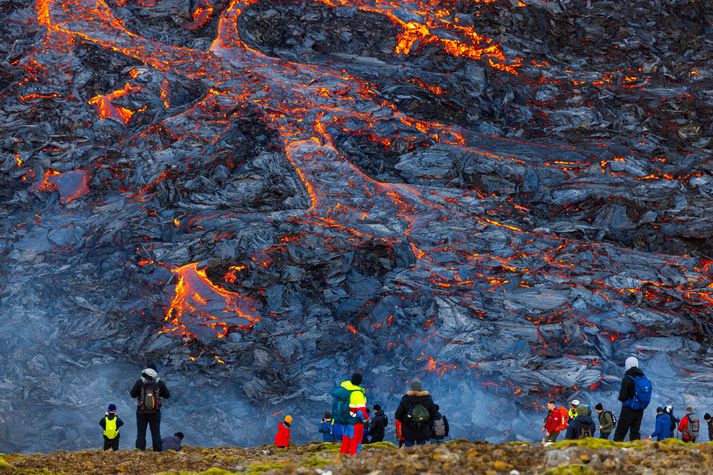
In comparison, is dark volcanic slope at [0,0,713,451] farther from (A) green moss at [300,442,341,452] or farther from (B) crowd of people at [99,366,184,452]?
(B) crowd of people at [99,366,184,452]

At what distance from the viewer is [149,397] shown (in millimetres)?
14453

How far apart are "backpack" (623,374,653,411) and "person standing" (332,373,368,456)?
204 inches

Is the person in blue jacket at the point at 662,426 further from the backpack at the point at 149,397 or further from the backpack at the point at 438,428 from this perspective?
the backpack at the point at 149,397

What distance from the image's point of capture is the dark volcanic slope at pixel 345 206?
28.8 m

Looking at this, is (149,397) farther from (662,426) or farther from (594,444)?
(662,426)

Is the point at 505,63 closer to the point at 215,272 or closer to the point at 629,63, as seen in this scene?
the point at 629,63

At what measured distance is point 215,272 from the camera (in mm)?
31859

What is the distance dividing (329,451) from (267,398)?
14641 mm

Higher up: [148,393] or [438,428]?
[438,428]

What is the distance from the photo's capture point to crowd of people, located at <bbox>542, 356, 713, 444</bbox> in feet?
44.5

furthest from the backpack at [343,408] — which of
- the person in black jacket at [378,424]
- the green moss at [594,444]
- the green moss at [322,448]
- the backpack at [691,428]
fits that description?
the backpack at [691,428]

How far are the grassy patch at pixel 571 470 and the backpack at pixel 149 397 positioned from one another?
8.51m

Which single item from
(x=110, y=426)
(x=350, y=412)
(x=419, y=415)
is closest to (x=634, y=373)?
(x=419, y=415)

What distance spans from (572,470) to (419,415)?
3456mm
